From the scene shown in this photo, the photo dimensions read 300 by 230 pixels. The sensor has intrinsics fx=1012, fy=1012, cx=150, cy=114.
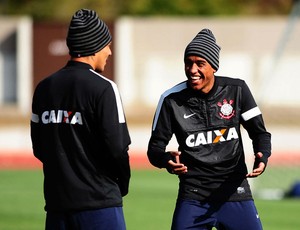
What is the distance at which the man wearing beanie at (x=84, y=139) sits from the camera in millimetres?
6039

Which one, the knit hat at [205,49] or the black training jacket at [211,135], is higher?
the knit hat at [205,49]

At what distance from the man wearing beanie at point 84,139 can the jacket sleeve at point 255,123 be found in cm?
133

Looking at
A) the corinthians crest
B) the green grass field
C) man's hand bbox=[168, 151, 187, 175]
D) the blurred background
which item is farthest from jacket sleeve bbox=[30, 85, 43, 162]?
the blurred background

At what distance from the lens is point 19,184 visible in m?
18.0

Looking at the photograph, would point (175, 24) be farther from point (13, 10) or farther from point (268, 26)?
point (13, 10)

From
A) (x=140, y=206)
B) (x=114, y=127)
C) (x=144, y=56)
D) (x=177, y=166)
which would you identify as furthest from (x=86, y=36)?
(x=144, y=56)

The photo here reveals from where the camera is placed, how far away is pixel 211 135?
7.20 metres

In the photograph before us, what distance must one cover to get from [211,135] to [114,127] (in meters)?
1.34

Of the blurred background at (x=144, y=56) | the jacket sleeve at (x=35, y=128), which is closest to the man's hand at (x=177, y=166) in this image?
the jacket sleeve at (x=35, y=128)

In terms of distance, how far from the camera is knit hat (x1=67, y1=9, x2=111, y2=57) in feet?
20.5

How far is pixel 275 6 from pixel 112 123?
5019 centimetres

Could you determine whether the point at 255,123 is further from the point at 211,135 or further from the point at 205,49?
the point at 205,49

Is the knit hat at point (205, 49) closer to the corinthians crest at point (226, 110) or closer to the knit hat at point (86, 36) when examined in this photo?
the corinthians crest at point (226, 110)

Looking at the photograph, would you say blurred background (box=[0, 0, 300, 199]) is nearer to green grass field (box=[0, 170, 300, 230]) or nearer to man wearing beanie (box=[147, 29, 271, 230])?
green grass field (box=[0, 170, 300, 230])
